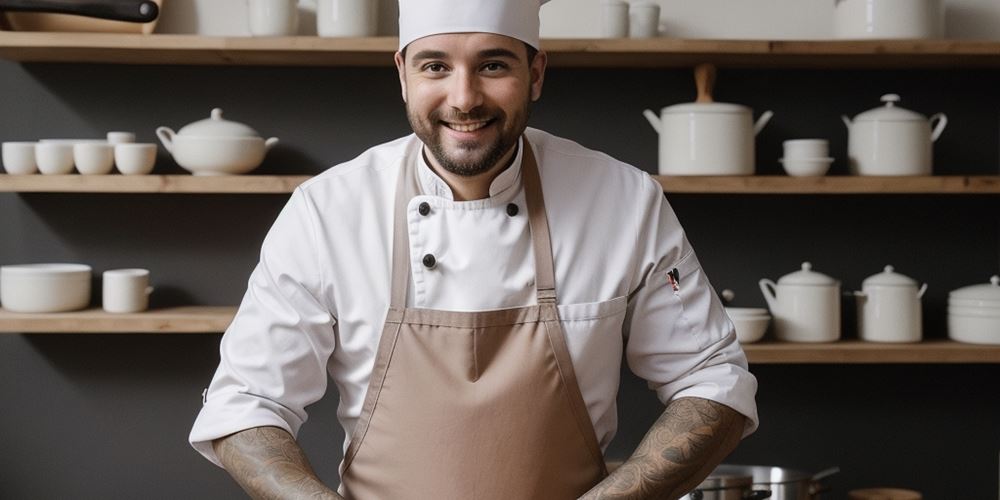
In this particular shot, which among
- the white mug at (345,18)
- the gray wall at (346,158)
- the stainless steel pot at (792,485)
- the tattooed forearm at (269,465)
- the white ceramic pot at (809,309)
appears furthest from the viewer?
the gray wall at (346,158)

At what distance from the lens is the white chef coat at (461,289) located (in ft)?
5.51

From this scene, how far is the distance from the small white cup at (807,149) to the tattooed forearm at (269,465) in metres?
1.43

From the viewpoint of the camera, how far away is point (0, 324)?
2410 mm

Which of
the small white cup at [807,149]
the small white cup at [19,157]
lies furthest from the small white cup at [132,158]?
the small white cup at [807,149]

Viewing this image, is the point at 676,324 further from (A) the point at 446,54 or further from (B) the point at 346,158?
(B) the point at 346,158

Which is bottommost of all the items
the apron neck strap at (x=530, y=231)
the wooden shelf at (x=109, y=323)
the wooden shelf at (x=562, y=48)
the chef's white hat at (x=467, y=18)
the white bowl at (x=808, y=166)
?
the wooden shelf at (x=109, y=323)

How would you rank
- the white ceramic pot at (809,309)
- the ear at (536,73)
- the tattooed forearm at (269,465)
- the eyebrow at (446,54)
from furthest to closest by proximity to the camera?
the white ceramic pot at (809,309)
the ear at (536,73)
the eyebrow at (446,54)
the tattooed forearm at (269,465)

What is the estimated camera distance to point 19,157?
2.46 m

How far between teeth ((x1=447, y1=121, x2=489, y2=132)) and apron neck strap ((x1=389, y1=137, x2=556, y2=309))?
16cm

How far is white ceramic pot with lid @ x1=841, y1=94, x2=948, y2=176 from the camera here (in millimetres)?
2463

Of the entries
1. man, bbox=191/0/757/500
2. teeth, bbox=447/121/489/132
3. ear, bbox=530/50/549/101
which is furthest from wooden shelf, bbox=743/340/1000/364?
teeth, bbox=447/121/489/132

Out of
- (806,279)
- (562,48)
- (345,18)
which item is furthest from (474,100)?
(806,279)

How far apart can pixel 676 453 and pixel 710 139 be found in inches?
38.7

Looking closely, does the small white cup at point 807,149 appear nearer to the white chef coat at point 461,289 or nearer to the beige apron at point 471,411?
the white chef coat at point 461,289
